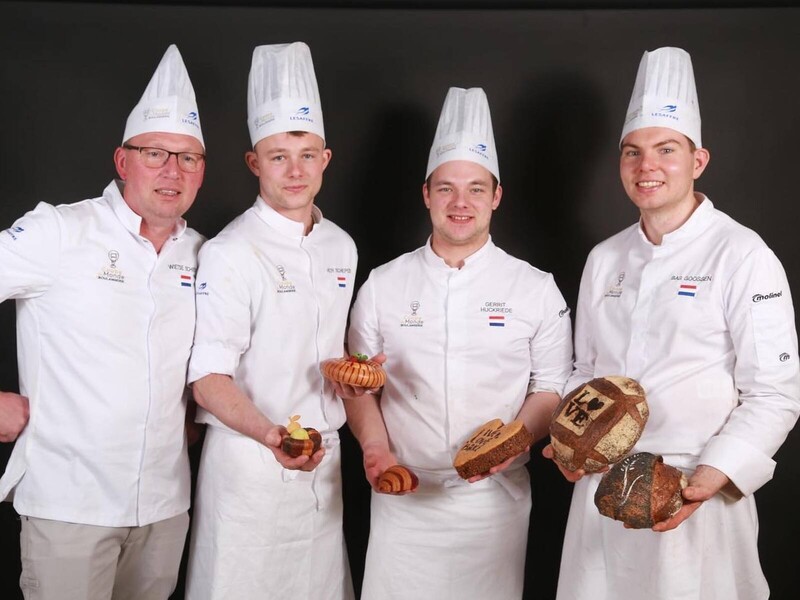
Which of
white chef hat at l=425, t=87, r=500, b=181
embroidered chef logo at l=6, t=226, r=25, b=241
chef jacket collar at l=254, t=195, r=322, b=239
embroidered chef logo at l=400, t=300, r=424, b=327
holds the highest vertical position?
white chef hat at l=425, t=87, r=500, b=181

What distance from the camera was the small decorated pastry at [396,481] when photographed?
7.08ft

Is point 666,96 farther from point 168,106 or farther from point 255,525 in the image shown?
point 255,525

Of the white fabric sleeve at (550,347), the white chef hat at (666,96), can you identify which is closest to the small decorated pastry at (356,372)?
the white fabric sleeve at (550,347)

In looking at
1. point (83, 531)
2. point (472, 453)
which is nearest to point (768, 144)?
point (472, 453)

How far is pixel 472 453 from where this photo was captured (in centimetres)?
212

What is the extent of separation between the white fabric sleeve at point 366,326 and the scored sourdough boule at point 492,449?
49 centimetres

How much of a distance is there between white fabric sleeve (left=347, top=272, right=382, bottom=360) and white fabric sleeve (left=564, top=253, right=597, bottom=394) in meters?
0.58

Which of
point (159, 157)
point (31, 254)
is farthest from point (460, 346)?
point (31, 254)

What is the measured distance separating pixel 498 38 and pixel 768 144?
0.98 metres

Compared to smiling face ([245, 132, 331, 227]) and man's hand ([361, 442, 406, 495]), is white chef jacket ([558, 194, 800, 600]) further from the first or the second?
smiling face ([245, 132, 331, 227])

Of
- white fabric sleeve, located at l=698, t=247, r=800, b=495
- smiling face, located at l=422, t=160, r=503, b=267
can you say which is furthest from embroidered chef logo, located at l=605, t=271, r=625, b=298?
smiling face, located at l=422, t=160, r=503, b=267

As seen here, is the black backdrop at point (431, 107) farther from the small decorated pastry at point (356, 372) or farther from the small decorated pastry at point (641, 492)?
the small decorated pastry at point (641, 492)

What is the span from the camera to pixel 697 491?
74.1 inches

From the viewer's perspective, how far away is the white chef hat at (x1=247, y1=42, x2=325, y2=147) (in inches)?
92.0
